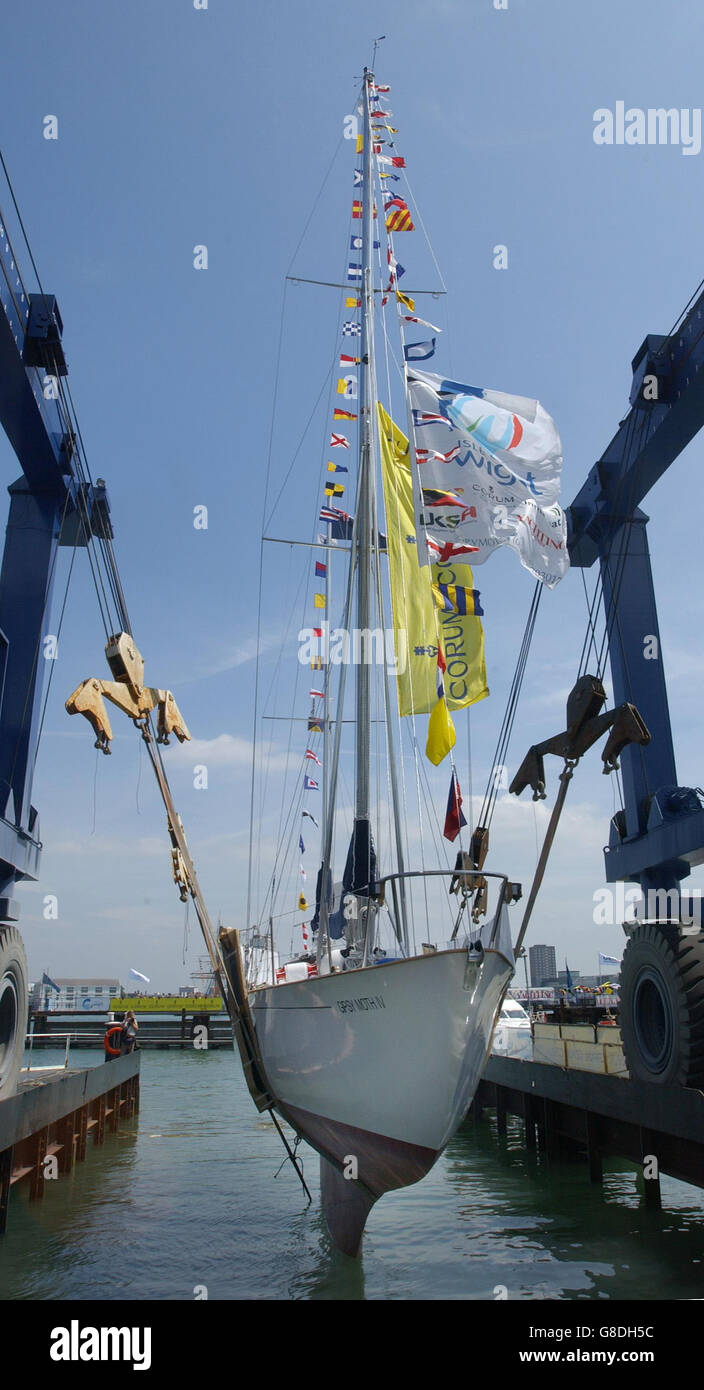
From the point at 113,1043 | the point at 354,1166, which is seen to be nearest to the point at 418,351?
the point at 354,1166

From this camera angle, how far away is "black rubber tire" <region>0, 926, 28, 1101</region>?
40.8 ft

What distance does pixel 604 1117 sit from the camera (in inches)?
563

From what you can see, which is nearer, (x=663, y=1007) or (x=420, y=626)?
(x=663, y=1007)

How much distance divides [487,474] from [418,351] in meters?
3.21

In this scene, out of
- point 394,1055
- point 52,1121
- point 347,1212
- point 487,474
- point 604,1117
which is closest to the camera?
point 394,1055

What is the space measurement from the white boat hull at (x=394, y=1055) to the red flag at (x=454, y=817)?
260 cm

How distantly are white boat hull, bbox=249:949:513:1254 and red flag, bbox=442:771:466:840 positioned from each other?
2603mm

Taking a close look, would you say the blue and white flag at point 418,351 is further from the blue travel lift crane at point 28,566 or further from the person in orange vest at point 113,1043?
the person in orange vest at point 113,1043

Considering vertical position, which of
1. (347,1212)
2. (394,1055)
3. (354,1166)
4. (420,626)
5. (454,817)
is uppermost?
(420,626)

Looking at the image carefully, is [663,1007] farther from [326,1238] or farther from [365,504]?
[365,504]

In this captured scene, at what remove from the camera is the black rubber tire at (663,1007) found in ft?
38.2

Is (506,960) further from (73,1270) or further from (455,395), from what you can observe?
(455,395)

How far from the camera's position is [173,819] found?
8.79 meters

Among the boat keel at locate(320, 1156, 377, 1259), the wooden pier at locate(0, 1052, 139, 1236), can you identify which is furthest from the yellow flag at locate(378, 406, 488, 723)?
the wooden pier at locate(0, 1052, 139, 1236)
